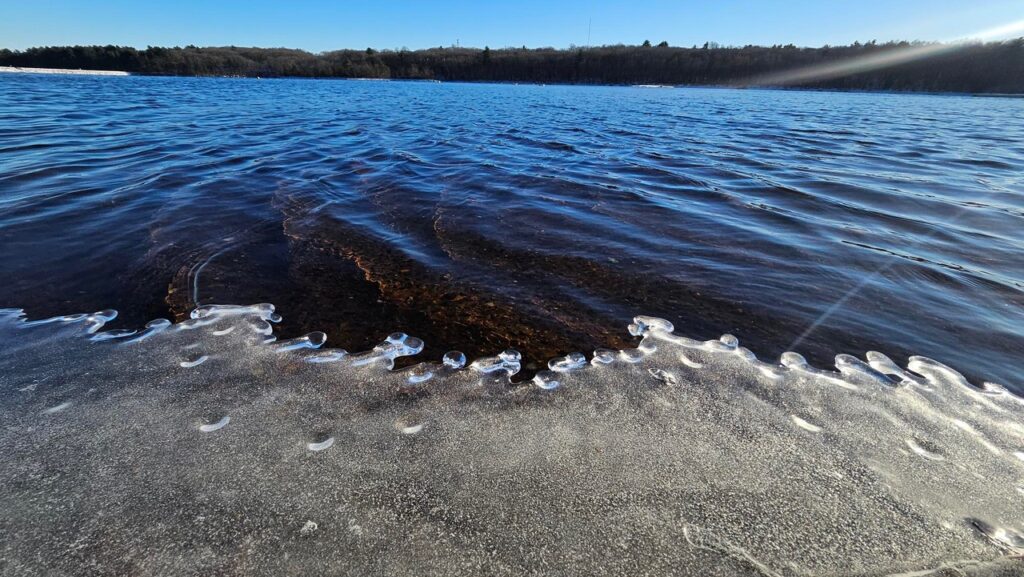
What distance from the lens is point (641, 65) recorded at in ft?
336

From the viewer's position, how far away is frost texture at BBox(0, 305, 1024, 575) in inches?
59.2

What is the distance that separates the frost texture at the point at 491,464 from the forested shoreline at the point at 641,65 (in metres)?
95.1

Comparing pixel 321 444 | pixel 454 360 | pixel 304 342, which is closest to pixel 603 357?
pixel 454 360

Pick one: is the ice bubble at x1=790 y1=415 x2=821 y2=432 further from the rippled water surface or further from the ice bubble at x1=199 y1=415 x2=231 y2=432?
the ice bubble at x1=199 y1=415 x2=231 y2=432

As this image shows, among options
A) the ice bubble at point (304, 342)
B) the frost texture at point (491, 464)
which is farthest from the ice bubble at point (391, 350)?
the ice bubble at point (304, 342)

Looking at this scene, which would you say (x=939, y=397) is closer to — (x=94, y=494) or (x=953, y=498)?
(x=953, y=498)

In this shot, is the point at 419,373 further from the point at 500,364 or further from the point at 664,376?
the point at 664,376

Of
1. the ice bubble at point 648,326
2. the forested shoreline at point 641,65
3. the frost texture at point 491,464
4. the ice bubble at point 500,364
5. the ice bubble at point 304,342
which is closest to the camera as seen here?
the frost texture at point 491,464

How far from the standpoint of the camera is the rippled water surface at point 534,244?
3297mm

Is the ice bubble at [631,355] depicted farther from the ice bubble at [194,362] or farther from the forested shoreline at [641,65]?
the forested shoreline at [641,65]

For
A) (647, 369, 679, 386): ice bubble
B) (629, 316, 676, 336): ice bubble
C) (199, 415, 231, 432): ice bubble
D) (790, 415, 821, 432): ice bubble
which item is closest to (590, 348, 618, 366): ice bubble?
(647, 369, 679, 386): ice bubble

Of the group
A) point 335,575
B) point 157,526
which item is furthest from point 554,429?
point 157,526

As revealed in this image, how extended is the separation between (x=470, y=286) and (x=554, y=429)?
6.55 ft

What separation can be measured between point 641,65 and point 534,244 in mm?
116020
